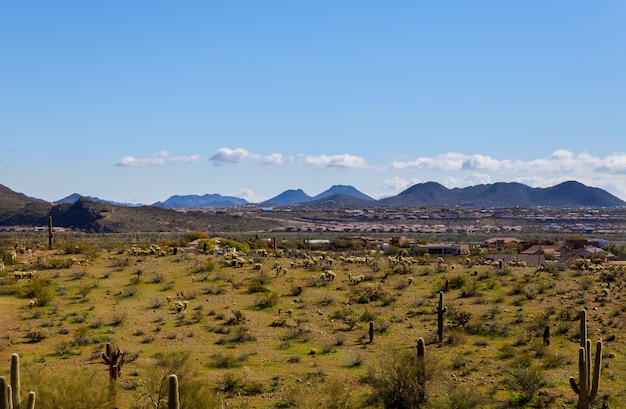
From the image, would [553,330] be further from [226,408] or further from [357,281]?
[226,408]

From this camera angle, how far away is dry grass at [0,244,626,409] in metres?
17.2

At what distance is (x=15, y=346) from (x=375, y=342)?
533 inches

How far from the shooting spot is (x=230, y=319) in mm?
26562

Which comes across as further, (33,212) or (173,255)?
(33,212)

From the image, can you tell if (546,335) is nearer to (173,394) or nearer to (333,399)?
(333,399)

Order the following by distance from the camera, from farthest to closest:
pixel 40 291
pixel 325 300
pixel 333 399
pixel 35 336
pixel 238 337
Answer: pixel 325 300, pixel 40 291, pixel 238 337, pixel 35 336, pixel 333 399

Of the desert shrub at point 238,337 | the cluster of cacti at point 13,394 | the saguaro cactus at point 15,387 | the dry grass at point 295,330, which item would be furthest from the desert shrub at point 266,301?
the saguaro cactus at point 15,387

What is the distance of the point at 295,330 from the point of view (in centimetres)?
2517

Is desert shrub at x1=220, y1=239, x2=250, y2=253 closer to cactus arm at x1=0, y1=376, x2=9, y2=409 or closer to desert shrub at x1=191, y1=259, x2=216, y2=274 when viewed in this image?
desert shrub at x1=191, y1=259, x2=216, y2=274

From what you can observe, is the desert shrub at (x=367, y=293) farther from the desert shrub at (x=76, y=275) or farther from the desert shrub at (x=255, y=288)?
the desert shrub at (x=76, y=275)

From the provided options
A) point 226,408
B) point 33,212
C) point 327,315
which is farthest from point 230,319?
point 33,212

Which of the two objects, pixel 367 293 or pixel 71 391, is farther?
pixel 367 293

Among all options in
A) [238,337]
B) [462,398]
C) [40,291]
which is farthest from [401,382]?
[40,291]

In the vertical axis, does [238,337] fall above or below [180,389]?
below
